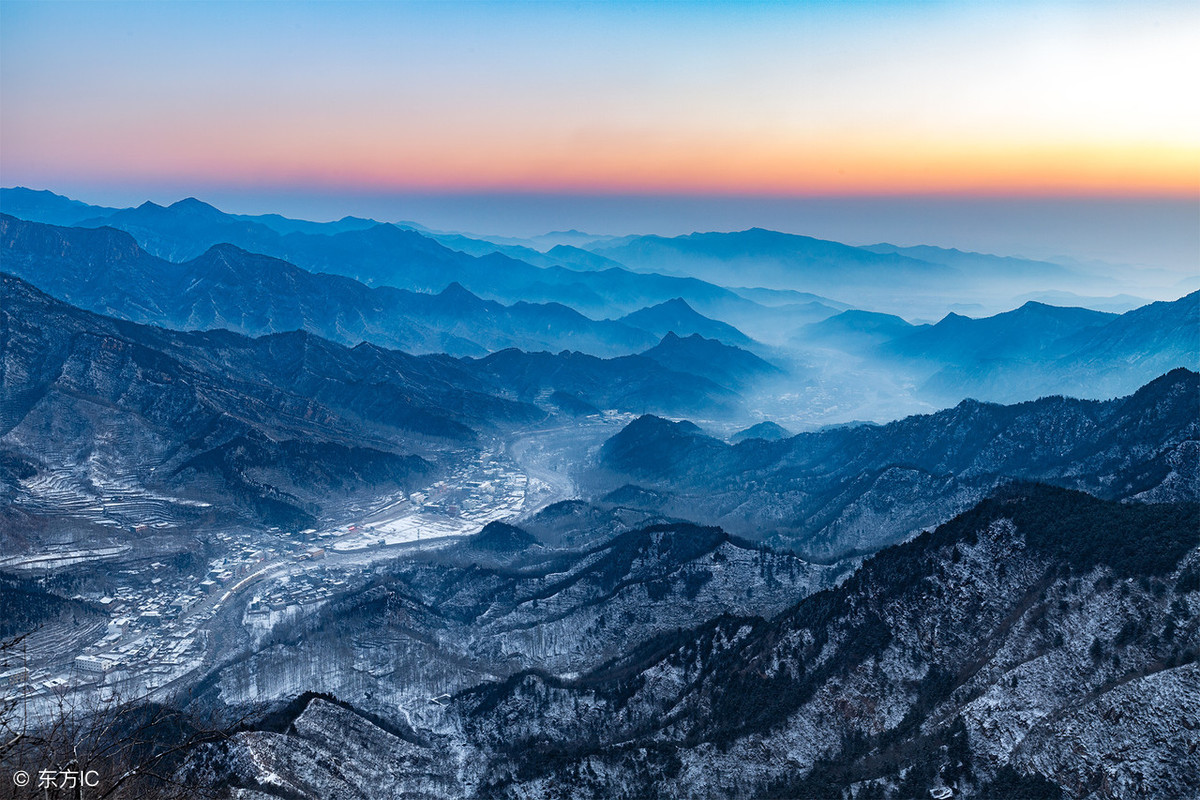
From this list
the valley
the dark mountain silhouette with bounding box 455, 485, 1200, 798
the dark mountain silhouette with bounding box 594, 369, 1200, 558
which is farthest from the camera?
the dark mountain silhouette with bounding box 594, 369, 1200, 558

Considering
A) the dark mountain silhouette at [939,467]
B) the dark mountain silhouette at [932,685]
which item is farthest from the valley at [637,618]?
the dark mountain silhouette at [939,467]

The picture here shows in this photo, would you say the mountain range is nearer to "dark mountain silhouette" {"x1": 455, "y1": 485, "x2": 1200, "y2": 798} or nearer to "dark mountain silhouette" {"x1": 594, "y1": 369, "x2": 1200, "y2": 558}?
"dark mountain silhouette" {"x1": 455, "y1": 485, "x2": 1200, "y2": 798}

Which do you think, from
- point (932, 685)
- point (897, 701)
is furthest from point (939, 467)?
point (897, 701)

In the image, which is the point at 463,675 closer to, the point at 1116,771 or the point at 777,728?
the point at 777,728

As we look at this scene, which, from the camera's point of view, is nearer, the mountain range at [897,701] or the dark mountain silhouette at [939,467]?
the mountain range at [897,701]

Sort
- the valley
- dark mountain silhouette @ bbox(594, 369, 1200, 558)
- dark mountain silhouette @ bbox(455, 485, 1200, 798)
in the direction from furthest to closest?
dark mountain silhouette @ bbox(594, 369, 1200, 558), the valley, dark mountain silhouette @ bbox(455, 485, 1200, 798)

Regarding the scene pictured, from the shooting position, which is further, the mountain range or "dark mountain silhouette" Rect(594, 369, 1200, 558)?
"dark mountain silhouette" Rect(594, 369, 1200, 558)

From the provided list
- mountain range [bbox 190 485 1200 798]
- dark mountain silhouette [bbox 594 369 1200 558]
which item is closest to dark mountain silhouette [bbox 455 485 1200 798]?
mountain range [bbox 190 485 1200 798]

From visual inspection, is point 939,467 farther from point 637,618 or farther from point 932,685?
point 932,685

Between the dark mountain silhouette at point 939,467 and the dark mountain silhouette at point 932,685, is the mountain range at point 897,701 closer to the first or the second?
the dark mountain silhouette at point 932,685

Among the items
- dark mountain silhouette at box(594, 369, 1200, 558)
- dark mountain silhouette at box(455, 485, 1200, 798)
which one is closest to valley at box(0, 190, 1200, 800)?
dark mountain silhouette at box(455, 485, 1200, 798)

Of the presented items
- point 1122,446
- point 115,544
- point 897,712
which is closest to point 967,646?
point 897,712
